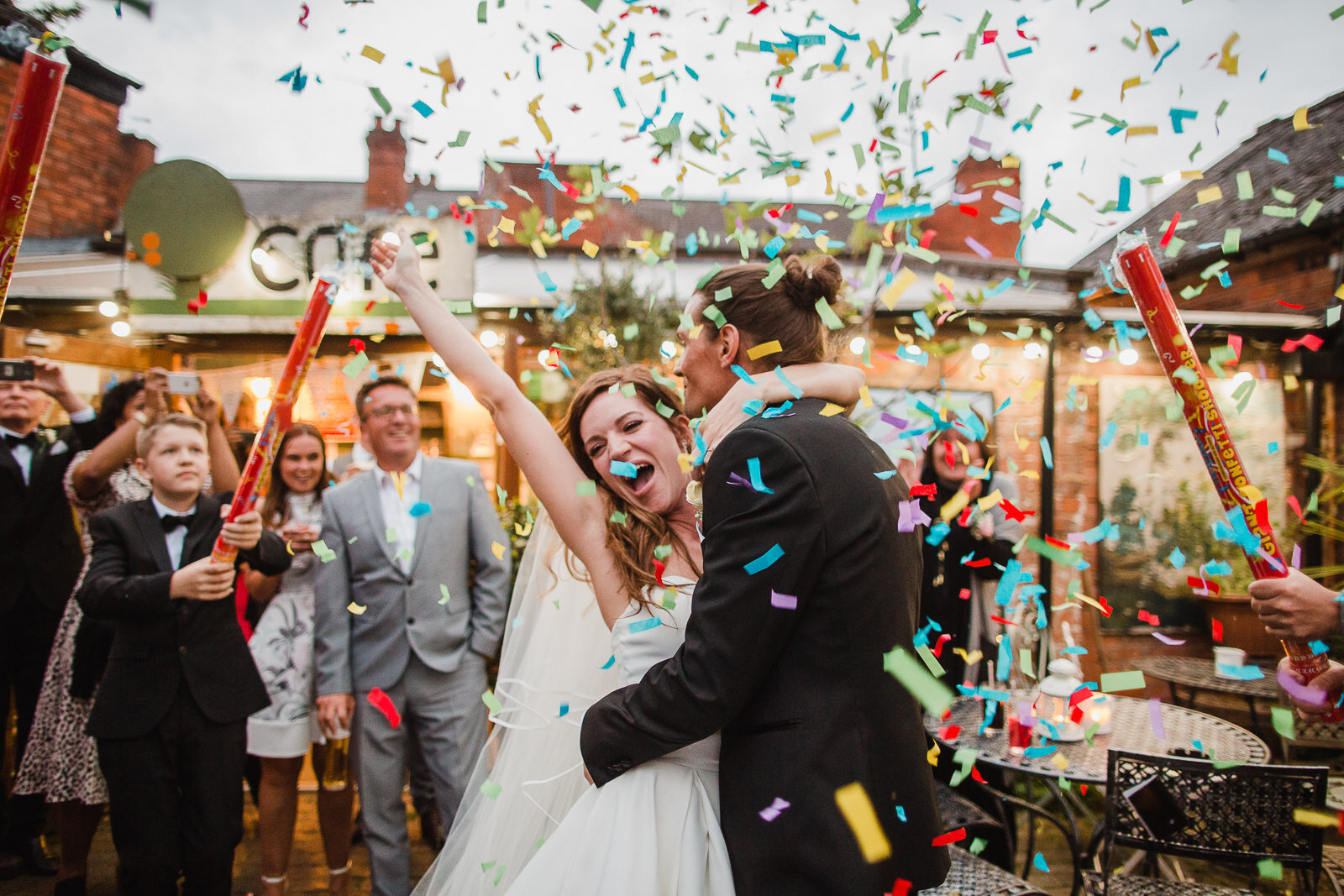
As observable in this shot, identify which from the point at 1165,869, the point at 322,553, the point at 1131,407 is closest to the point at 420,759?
the point at 322,553

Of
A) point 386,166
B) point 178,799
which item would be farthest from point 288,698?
point 386,166

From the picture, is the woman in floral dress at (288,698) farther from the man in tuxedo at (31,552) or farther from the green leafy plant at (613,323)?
the green leafy plant at (613,323)

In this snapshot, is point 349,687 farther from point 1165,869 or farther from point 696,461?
point 1165,869

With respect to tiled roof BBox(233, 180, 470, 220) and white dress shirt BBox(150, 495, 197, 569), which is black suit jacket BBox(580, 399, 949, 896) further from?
tiled roof BBox(233, 180, 470, 220)

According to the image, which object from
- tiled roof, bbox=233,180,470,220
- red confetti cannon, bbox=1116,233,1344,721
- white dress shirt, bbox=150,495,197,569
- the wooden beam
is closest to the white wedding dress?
red confetti cannon, bbox=1116,233,1344,721

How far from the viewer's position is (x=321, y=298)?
78.3 inches

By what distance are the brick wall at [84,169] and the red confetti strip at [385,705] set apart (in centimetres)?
755

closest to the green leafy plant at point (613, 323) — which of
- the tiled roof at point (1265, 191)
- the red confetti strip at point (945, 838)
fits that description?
the tiled roof at point (1265, 191)

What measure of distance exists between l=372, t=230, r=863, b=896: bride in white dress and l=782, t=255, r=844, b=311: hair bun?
19cm

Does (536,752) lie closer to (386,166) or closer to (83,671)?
(83,671)

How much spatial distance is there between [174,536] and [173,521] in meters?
0.06

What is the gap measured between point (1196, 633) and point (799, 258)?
306 inches

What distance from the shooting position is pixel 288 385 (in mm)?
2074

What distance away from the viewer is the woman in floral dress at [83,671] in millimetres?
3426
